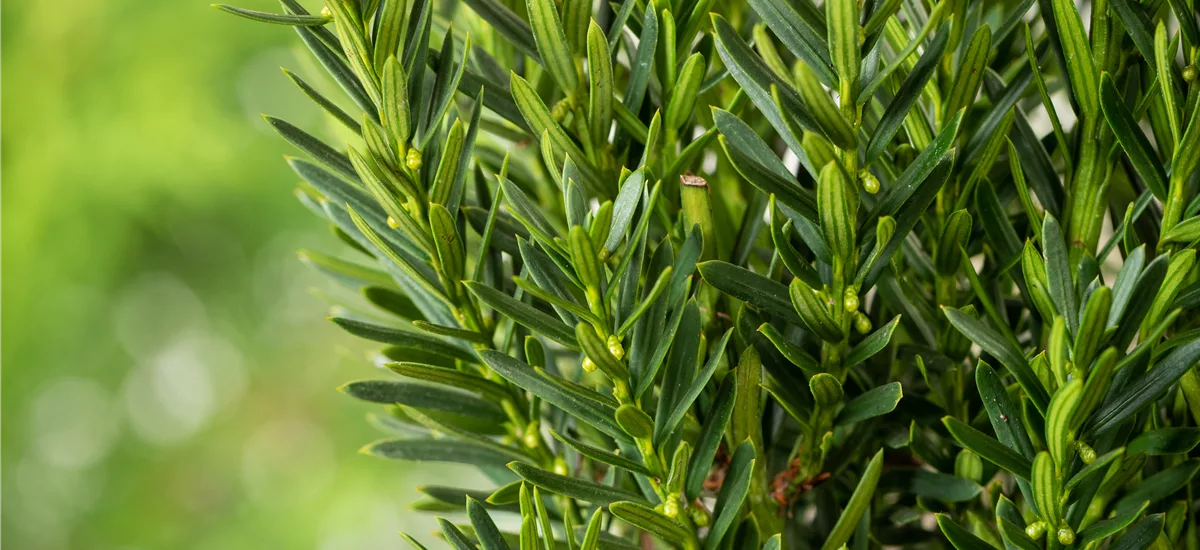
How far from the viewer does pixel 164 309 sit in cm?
113

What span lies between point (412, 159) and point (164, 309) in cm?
104

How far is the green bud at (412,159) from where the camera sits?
223 millimetres

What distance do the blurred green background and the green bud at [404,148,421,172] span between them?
0.88 meters

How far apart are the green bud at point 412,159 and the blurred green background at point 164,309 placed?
0.88m

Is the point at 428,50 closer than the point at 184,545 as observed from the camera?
Yes

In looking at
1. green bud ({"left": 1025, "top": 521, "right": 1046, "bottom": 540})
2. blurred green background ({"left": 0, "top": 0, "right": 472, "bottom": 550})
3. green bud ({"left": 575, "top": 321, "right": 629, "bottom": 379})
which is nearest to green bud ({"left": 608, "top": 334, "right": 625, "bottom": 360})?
green bud ({"left": 575, "top": 321, "right": 629, "bottom": 379})

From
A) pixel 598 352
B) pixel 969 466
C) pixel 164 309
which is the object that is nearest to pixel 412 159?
pixel 598 352

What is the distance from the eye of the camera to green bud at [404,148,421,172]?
22 cm

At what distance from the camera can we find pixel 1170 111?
0.20 metres

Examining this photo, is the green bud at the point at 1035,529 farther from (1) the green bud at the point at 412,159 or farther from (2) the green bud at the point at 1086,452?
(1) the green bud at the point at 412,159

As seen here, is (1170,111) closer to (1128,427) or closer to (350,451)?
(1128,427)

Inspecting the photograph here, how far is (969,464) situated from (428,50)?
0.60 ft

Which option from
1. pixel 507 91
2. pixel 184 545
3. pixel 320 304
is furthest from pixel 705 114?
pixel 184 545

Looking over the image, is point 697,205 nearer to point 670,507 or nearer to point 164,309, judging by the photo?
point 670,507
